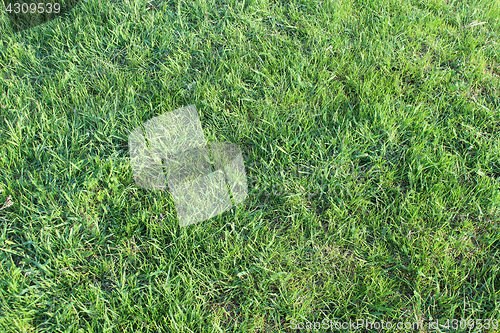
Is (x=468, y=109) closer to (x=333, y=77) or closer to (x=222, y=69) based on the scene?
(x=333, y=77)

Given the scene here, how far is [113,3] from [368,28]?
193 centimetres


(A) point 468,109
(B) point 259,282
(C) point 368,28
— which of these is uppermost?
(C) point 368,28

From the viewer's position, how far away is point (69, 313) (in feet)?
5.62

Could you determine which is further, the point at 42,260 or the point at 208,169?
the point at 208,169

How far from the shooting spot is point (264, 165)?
225cm

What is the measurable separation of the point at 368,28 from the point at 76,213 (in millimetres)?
2362

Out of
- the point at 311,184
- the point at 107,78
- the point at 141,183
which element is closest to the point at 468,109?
the point at 311,184

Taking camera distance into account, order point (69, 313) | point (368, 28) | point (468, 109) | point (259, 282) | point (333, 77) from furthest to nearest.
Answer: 1. point (368, 28)
2. point (333, 77)
3. point (468, 109)
4. point (259, 282)
5. point (69, 313)

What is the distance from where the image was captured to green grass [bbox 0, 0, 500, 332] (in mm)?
1811

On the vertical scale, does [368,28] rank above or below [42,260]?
above

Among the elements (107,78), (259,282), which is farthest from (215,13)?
(259,282)

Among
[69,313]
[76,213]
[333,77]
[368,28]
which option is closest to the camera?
[69,313]

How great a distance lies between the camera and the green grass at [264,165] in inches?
71.3

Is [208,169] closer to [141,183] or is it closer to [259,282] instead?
[141,183]
